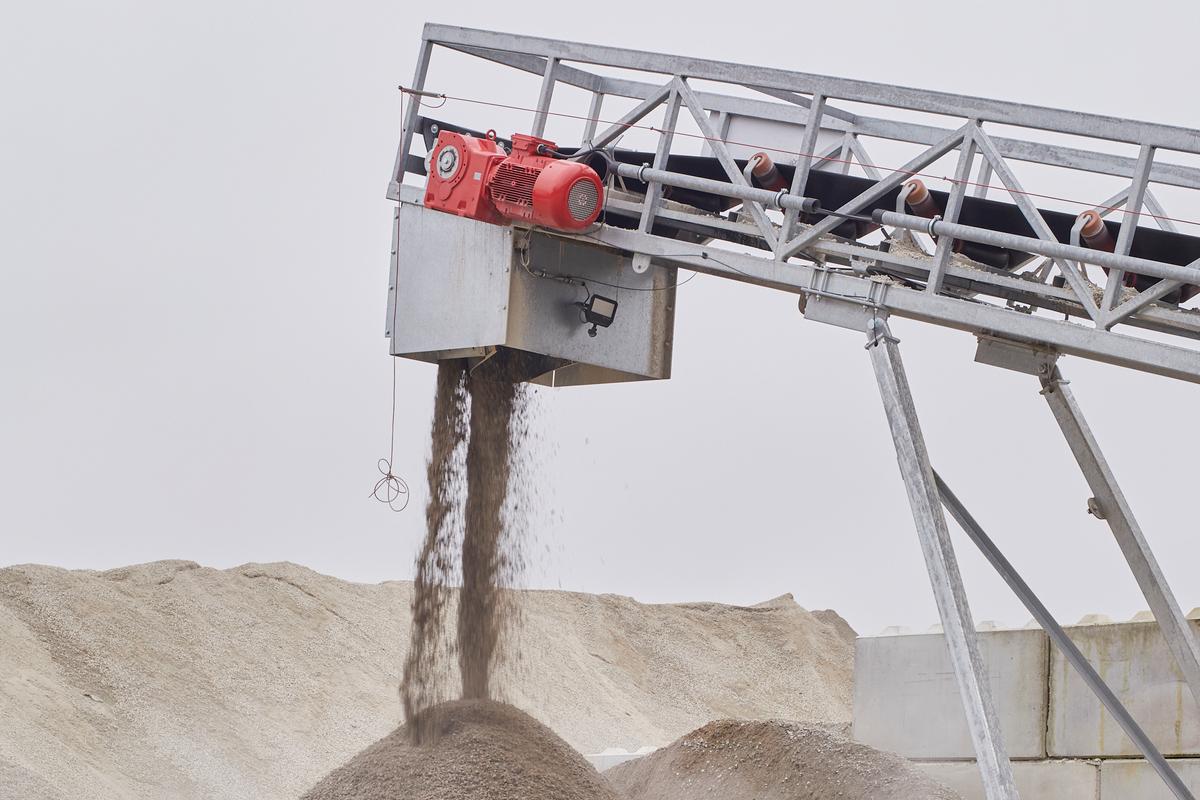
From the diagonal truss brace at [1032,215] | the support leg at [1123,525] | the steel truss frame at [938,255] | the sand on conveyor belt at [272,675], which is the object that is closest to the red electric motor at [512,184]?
the steel truss frame at [938,255]

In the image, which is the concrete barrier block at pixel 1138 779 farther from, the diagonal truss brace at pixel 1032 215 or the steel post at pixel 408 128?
the steel post at pixel 408 128

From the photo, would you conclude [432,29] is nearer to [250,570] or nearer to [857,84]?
[857,84]

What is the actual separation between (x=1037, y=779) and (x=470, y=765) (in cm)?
378

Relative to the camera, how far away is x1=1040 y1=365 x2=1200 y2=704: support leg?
8156 mm

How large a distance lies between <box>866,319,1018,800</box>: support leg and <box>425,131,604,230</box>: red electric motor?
1788 mm

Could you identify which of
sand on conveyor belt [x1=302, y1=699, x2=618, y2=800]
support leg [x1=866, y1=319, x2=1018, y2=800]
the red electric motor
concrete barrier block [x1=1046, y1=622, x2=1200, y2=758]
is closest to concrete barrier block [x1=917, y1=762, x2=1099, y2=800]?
concrete barrier block [x1=1046, y1=622, x2=1200, y2=758]

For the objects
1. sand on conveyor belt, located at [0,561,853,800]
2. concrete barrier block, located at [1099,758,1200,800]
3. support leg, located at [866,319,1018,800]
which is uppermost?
support leg, located at [866,319,1018,800]

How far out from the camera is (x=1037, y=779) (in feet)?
33.0

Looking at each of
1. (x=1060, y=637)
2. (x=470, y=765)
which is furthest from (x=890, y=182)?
(x=470, y=765)

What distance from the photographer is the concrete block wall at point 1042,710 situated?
9.57 meters

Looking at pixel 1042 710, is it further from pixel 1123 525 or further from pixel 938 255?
pixel 938 255

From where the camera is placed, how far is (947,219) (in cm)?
765

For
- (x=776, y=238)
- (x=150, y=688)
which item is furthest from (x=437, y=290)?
(x=150, y=688)

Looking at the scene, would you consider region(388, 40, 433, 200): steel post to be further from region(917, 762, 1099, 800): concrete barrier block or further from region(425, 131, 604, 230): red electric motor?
region(917, 762, 1099, 800): concrete barrier block
